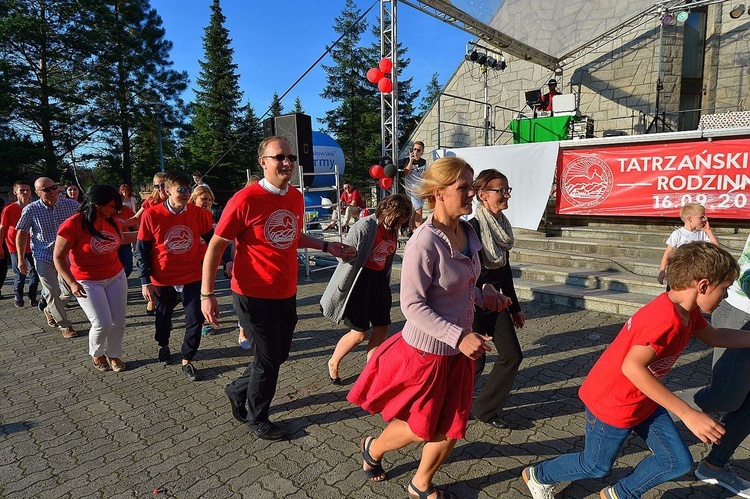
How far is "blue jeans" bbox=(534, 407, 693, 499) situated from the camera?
1886mm

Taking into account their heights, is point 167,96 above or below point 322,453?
above

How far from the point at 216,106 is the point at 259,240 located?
1326 inches

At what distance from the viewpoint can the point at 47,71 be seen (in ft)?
73.7

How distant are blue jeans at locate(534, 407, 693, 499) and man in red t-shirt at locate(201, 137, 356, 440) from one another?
1.93m

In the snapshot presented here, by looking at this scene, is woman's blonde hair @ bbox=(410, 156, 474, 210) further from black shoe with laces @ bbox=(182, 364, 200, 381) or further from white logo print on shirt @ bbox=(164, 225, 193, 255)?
black shoe with laces @ bbox=(182, 364, 200, 381)

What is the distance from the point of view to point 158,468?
9.00 feet

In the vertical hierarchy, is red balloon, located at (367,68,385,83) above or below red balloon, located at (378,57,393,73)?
below

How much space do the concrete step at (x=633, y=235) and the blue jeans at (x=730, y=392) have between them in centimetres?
560

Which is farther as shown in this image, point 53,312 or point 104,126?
point 104,126

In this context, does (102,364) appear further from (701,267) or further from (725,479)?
(725,479)

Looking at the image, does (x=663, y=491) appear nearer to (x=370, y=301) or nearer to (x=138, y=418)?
(x=370, y=301)

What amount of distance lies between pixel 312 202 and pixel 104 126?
16.0 meters

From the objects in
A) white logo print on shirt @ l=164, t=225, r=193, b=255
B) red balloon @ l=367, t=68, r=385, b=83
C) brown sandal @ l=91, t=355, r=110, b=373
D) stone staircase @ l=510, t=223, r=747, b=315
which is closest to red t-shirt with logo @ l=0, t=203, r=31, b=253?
brown sandal @ l=91, t=355, r=110, b=373

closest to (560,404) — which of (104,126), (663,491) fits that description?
(663,491)
